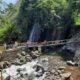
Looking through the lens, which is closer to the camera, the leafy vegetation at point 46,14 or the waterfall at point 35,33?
the leafy vegetation at point 46,14

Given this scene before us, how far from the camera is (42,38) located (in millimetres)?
36625

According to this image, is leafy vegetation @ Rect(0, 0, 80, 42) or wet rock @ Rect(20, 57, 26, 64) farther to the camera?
leafy vegetation @ Rect(0, 0, 80, 42)

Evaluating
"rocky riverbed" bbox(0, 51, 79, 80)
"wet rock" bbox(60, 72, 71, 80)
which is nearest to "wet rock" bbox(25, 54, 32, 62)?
"rocky riverbed" bbox(0, 51, 79, 80)

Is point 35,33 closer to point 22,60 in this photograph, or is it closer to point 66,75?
point 22,60

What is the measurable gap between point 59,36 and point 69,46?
3913mm

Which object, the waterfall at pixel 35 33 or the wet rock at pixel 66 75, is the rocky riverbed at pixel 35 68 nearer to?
the wet rock at pixel 66 75

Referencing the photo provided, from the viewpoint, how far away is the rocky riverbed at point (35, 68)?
24734 millimetres

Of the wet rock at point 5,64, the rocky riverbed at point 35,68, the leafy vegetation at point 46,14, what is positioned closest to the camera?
the rocky riverbed at point 35,68

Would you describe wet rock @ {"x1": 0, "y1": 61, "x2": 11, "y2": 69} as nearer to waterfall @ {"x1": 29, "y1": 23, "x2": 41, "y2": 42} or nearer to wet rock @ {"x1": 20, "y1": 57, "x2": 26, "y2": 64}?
wet rock @ {"x1": 20, "y1": 57, "x2": 26, "y2": 64}

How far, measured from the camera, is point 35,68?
26.6 metres

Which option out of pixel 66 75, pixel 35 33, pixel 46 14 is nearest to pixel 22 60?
A: pixel 66 75

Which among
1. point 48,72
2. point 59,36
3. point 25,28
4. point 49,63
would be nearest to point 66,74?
point 48,72

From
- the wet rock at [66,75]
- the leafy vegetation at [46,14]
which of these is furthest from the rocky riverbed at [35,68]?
the leafy vegetation at [46,14]

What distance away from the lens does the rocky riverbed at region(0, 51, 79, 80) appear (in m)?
24.7
